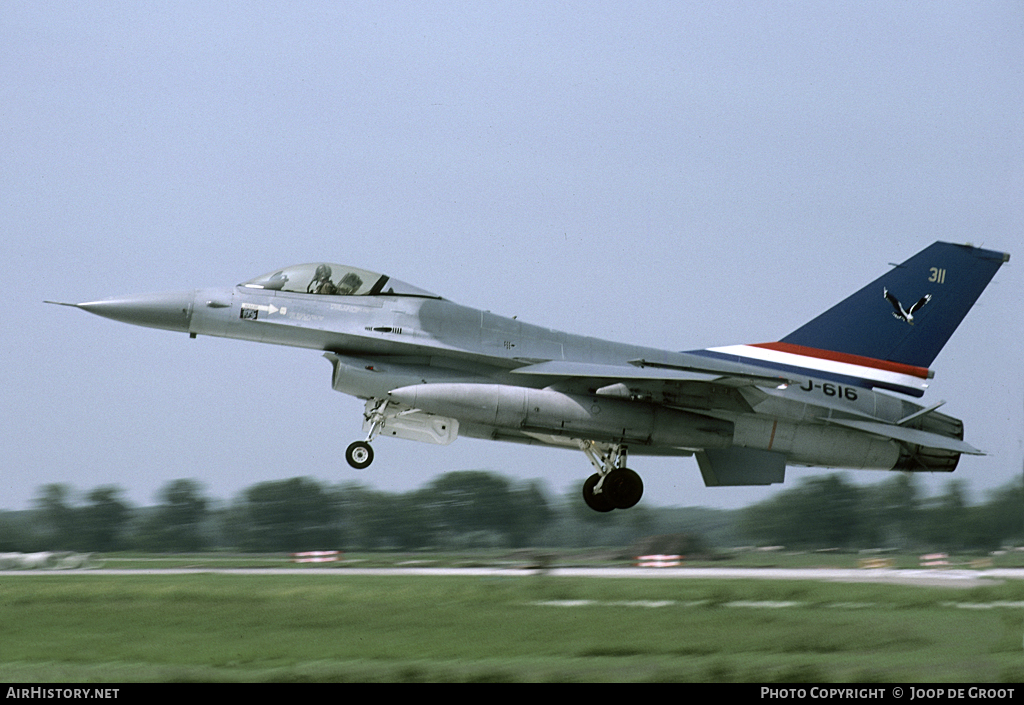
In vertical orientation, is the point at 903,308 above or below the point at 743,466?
above

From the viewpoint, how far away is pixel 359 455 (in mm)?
16000

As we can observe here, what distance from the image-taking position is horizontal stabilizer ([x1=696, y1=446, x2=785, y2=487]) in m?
17.8

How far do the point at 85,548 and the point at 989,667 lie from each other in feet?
104

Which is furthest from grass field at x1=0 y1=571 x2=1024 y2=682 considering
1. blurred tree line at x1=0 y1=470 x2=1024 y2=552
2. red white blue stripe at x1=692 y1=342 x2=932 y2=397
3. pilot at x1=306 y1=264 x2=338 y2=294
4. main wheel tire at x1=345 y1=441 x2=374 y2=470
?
blurred tree line at x1=0 y1=470 x2=1024 y2=552

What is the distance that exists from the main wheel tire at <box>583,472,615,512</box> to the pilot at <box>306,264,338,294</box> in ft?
15.8

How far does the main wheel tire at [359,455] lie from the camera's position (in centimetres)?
1594

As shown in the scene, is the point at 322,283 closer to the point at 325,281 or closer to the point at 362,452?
the point at 325,281

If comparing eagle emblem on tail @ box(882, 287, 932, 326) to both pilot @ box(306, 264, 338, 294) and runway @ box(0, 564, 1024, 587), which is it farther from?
pilot @ box(306, 264, 338, 294)

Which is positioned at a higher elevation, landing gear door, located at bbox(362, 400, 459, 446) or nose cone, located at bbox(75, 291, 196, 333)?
nose cone, located at bbox(75, 291, 196, 333)

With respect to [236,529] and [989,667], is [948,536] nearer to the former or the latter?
[989,667]

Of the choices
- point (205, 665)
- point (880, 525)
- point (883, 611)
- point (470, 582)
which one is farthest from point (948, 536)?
point (205, 665)

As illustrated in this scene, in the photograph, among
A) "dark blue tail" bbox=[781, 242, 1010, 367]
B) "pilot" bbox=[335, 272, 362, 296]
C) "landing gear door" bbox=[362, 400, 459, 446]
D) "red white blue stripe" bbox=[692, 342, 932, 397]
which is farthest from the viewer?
"dark blue tail" bbox=[781, 242, 1010, 367]

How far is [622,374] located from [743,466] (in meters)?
→ 2.89

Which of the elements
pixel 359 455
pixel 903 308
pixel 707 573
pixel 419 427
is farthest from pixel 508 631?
pixel 903 308
